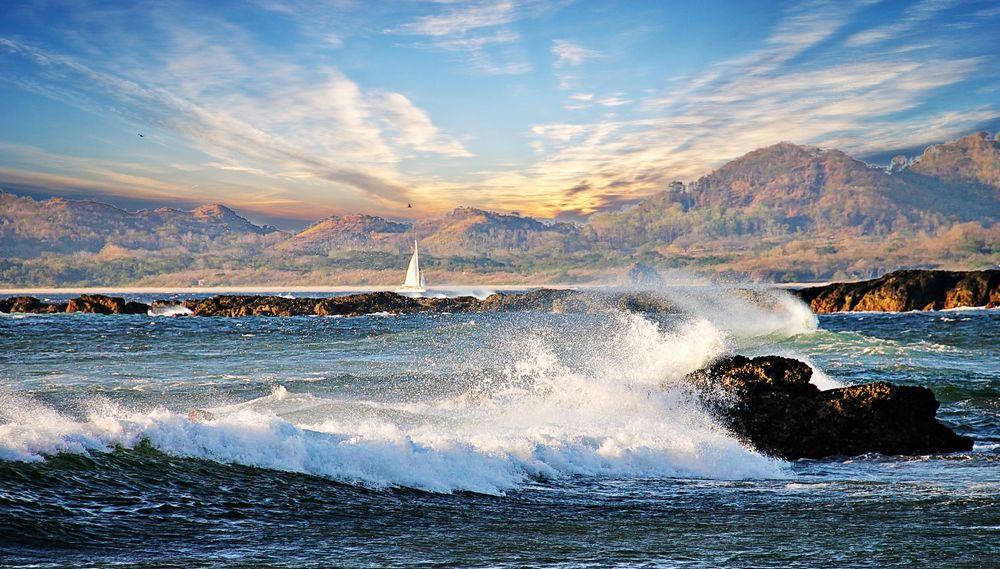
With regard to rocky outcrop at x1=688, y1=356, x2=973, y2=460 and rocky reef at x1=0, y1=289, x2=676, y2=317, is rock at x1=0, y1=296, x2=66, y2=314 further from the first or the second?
rocky outcrop at x1=688, y1=356, x2=973, y2=460

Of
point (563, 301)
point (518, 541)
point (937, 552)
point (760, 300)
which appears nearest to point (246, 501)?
point (518, 541)

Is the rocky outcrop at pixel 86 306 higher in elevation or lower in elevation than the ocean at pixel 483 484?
lower

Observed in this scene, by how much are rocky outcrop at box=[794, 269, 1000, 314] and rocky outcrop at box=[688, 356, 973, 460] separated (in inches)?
3672

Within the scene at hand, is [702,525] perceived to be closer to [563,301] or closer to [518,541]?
[518,541]

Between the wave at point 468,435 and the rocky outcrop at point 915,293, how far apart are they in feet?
298

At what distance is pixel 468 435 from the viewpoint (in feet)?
47.7

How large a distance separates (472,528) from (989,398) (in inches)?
659

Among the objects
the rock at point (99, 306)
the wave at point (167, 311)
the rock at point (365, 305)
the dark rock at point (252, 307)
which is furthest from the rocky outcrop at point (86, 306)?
the rock at point (365, 305)

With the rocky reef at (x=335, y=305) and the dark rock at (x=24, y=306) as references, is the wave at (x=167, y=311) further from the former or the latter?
the dark rock at (x=24, y=306)

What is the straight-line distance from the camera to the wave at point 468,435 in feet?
39.1

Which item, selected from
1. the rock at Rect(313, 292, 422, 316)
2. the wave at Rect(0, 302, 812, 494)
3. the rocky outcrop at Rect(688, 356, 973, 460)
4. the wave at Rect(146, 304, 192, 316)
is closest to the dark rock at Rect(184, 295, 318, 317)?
the wave at Rect(146, 304, 192, 316)

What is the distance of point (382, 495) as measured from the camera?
1113 centimetres

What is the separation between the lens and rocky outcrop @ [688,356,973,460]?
14781 millimetres

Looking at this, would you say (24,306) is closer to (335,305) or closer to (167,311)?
(167,311)
